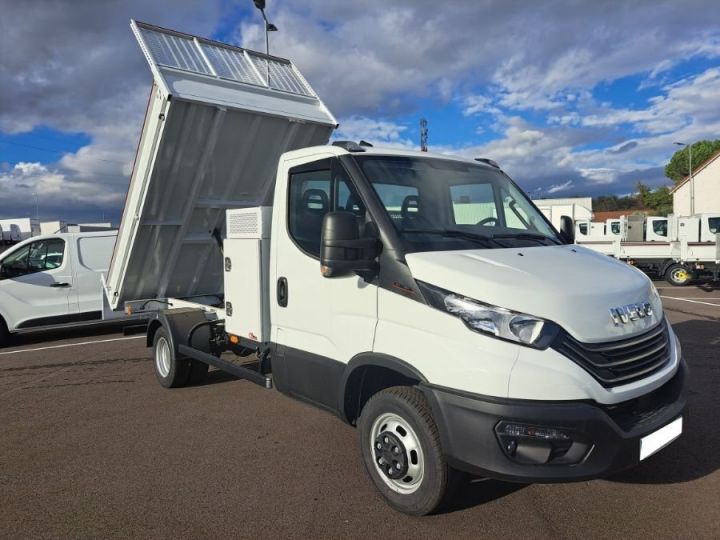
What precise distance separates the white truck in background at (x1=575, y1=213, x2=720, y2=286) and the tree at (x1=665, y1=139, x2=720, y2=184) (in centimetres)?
5419

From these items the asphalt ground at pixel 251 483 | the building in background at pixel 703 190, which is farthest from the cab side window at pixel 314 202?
the building in background at pixel 703 190

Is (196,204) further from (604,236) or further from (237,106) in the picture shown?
(604,236)

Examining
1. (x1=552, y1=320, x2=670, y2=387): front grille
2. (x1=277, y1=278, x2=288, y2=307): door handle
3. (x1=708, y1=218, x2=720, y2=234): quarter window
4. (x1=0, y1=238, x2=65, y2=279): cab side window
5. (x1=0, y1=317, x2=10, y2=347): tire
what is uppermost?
(x1=708, y1=218, x2=720, y2=234): quarter window

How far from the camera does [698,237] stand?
673 inches

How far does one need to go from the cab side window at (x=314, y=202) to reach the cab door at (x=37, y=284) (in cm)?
763

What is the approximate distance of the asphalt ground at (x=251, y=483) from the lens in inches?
129

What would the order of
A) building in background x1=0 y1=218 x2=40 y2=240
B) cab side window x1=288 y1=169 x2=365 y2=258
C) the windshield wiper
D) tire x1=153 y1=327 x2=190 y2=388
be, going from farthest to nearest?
building in background x1=0 y1=218 x2=40 y2=240
tire x1=153 y1=327 x2=190 y2=388
cab side window x1=288 y1=169 x2=365 y2=258
the windshield wiper

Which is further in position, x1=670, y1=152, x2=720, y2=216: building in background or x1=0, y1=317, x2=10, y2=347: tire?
x1=670, y1=152, x2=720, y2=216: building in background

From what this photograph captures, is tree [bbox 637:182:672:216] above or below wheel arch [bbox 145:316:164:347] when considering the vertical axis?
above

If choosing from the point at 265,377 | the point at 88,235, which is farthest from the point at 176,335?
the point at 88,235

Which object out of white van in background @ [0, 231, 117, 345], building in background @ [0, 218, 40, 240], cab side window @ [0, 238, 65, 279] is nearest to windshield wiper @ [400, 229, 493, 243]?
white van in background @ [0, 231, 117, 345]

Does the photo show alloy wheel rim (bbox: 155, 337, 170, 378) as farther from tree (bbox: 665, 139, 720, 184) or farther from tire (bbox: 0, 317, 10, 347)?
tree (bbox: 665, 139, 720, 184)

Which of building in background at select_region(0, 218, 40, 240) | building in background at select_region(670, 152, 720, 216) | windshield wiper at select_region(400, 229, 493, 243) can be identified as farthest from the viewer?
building in background at select_region(670, 152, 720, 216)

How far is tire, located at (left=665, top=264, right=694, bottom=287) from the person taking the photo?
17.1m
